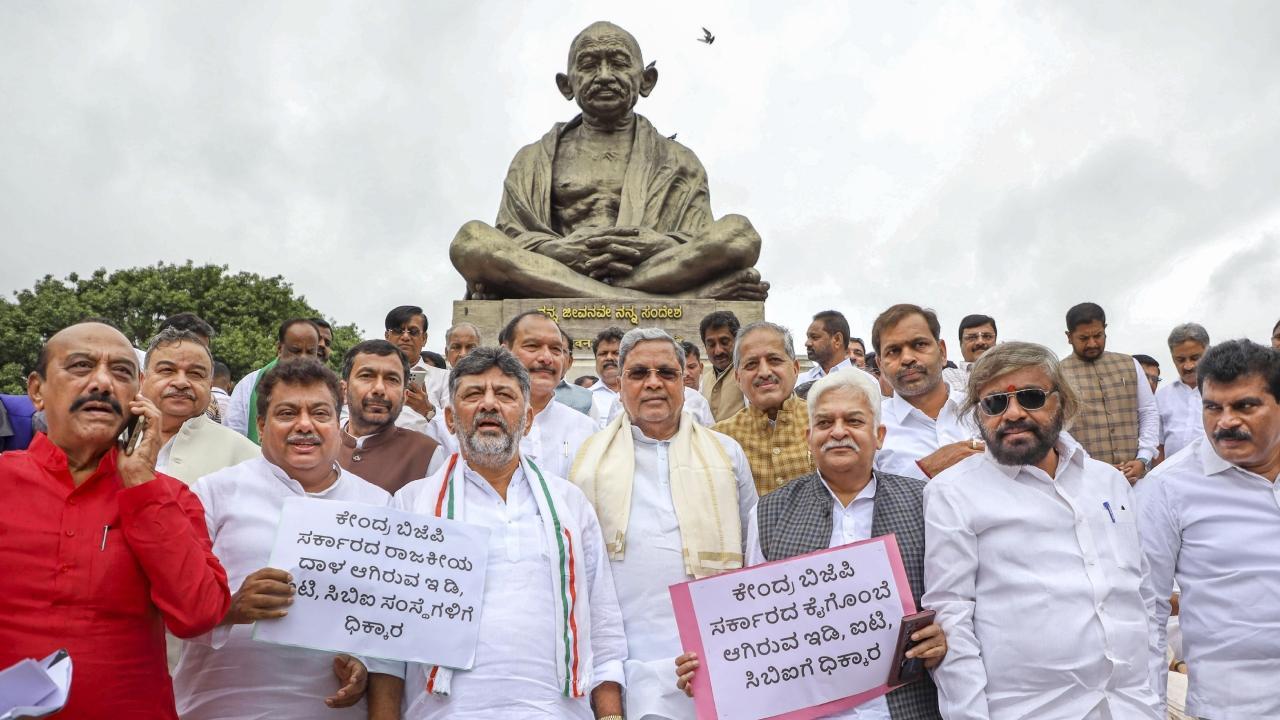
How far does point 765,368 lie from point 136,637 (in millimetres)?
3104

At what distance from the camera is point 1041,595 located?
3.40 meters

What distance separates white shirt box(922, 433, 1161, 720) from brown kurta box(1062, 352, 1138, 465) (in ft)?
13.1

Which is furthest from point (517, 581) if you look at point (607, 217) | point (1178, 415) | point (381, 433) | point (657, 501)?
point (607, 217)

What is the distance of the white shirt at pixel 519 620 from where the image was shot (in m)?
3.56

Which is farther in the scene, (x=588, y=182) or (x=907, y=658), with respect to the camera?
(x=588, y=182)

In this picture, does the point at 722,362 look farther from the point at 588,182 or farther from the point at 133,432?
the point at 588,182

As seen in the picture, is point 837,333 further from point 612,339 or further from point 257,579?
point 257,579

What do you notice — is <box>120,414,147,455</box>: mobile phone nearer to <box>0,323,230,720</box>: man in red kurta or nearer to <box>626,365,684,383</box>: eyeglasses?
<box>0,323,230,720</box>: man in red kurta

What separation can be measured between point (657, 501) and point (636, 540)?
22 cm

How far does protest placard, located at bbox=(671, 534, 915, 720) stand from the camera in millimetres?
3592

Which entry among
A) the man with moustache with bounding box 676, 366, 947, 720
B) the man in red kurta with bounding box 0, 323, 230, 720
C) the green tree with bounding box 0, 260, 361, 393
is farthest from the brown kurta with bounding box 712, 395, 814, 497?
the green tree with bounding box 0, 260, 361, 393

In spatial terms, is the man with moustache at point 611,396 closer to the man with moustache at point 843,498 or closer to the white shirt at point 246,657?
the man with moustache at point 843,498

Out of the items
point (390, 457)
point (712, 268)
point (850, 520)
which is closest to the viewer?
point (850, 520)

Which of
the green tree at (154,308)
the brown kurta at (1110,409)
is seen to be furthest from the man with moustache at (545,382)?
the green tree at (154,308)
